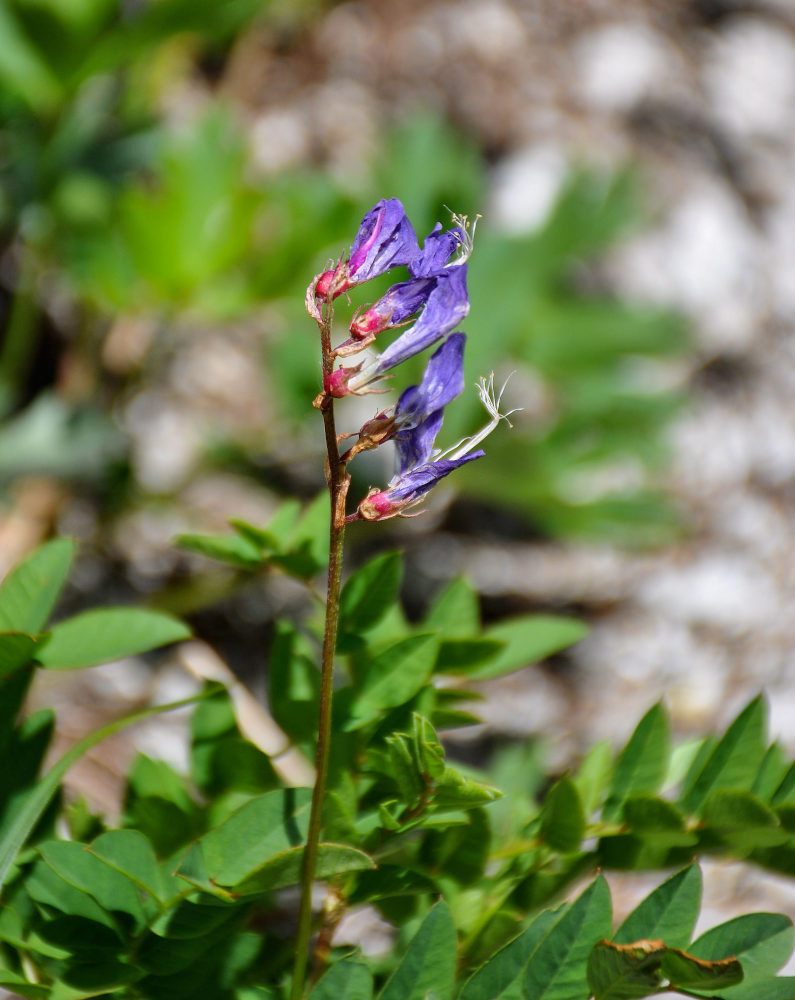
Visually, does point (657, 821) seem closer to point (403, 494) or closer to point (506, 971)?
point (506, 971)

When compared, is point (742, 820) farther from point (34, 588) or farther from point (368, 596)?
point (34, 588)

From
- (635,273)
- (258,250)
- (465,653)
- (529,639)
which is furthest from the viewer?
(635,273)

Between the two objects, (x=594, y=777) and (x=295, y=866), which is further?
(x=594, y=777)

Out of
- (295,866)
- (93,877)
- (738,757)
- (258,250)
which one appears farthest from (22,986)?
(258,250)

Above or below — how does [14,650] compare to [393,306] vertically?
below

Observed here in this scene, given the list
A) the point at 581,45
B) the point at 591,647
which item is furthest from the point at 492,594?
the point at 581,45

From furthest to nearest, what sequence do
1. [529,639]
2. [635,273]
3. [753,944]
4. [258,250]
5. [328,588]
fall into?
1. [635,273]
2. [258,250]
3. [529,639]
4. [753,944]
5. [328,588]

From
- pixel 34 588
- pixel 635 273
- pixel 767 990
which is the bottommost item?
pixel 635 273
